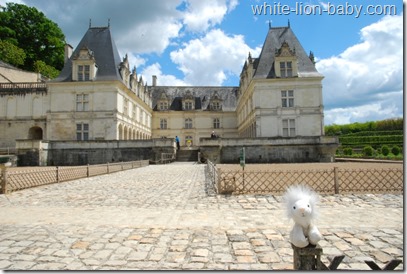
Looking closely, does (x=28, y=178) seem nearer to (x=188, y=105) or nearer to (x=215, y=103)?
(x=188, y=105)

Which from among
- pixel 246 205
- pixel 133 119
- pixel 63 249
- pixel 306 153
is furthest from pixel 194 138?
pixel 63 249

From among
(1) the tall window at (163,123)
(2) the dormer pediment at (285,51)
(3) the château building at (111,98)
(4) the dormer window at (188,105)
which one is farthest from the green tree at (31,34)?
(2) the dormer pediment at (285,51)

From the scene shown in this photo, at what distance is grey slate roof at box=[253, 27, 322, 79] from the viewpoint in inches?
1160

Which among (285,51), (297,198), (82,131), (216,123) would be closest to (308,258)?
(297,198)

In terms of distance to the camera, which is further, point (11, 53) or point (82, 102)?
point (11, 53)

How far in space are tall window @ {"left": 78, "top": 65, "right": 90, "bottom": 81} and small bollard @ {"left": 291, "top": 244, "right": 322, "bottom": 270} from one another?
30765mm

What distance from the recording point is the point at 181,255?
11.6ft

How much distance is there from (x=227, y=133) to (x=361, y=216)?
38165 millimetres

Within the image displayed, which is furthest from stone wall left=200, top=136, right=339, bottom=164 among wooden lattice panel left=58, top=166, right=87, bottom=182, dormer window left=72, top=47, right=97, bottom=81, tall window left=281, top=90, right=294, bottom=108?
dormer window left=72, top=47, right=97, bottom=81

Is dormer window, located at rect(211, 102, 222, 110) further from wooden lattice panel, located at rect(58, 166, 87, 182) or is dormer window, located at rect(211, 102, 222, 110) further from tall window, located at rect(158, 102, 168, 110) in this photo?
wooden lattice panel, located at rect(58, 166, 87, 182)

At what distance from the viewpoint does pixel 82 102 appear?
2930cm

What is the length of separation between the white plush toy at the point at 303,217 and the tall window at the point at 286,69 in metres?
28.5

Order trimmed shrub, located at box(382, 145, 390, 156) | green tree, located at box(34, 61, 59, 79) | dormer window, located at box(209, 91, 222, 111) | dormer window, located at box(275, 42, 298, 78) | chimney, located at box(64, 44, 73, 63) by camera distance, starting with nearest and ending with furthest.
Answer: dormer window, located at box(275, 42, 298, 78) < trimmed shrub, located at box(382, 145, 390, 156) < chimney, located at box(64, 44, 73, 63) < green tree, located at box(34, 61, 59, 79) < dormer window, located at box(209, 91, 222, 111)

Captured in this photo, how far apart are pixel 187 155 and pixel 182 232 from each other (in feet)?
80.5
